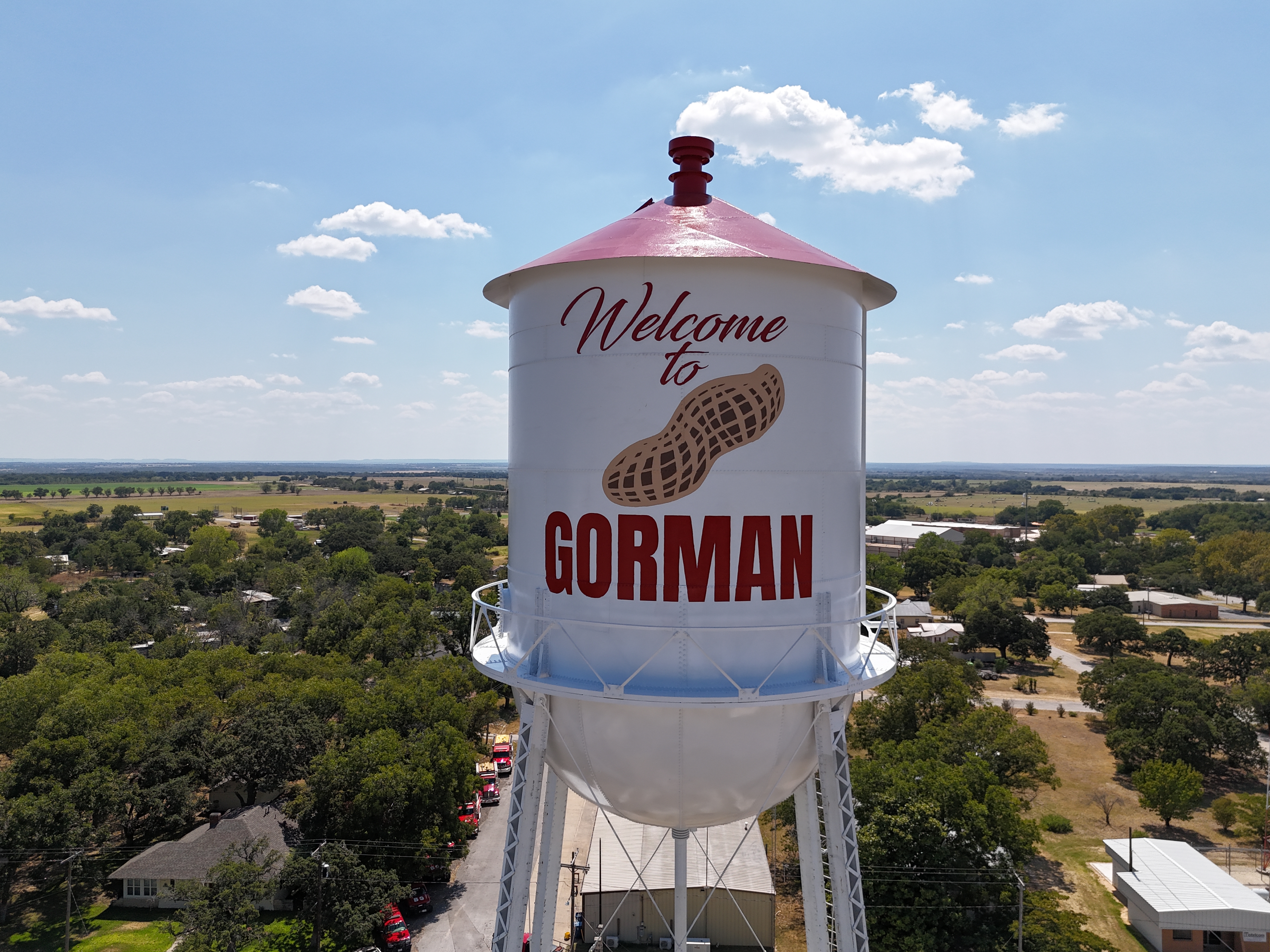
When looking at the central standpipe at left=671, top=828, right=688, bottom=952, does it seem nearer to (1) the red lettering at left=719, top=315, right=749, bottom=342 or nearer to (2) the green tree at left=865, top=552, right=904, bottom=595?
(1) the red lettering at left=719, top=315, right=749, bottom=342

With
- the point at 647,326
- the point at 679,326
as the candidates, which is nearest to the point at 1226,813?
the point at 679,326

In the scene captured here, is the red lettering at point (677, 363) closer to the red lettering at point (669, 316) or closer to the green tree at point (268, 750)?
the red lettering at point (669, 316)

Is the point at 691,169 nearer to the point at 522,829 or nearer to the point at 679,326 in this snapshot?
the point at 679,326

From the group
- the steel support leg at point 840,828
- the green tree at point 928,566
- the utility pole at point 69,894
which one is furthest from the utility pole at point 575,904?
the green tree at point 928,566

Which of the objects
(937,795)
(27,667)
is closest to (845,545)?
(937,795)

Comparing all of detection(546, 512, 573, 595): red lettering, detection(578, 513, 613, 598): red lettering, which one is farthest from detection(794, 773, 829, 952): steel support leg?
detection(546, 512, 573, 595): red lettering

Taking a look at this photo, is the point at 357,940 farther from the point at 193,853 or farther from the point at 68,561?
the point at 68,561
